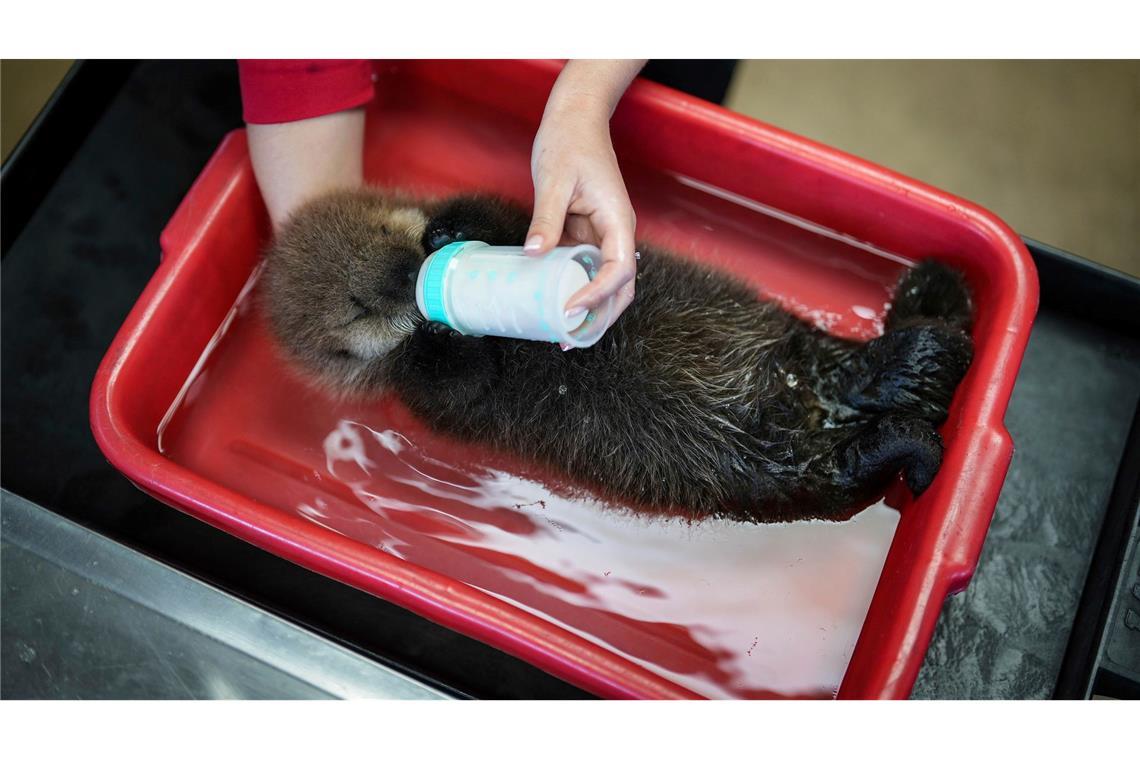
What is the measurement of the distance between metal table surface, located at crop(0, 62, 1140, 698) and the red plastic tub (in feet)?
0.42

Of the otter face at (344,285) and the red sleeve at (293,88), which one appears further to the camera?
the red sleeve at (293,88)

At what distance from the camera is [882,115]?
1.71 metres

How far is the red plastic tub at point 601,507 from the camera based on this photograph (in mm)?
1059

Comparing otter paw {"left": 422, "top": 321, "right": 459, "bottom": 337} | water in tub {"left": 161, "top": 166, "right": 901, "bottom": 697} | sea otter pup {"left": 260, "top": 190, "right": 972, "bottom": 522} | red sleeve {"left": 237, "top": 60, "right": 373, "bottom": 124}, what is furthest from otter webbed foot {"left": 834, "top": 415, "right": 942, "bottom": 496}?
red sleeve {"left": 237, "top": 60, "right": 373, "bottom": 124}

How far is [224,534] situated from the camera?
1338 millimetres

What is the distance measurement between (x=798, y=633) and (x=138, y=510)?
40.4 inches

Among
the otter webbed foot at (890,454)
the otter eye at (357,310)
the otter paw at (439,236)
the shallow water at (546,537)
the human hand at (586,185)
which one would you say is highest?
the human hand at (586,185)

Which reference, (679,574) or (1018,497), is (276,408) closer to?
(679,574)

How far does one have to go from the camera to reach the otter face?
3.64ft

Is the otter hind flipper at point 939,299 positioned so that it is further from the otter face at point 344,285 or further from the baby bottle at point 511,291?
the otter face at point 344,285

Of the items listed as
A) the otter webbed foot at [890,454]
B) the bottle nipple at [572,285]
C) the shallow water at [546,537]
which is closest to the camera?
the bottle nipple at [572,285]

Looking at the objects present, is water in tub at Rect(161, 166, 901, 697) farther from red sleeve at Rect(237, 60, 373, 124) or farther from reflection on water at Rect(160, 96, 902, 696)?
red sleeve at Rect(237, 60, 373, 124)

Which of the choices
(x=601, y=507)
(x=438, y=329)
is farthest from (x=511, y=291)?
(x=601, y=507)

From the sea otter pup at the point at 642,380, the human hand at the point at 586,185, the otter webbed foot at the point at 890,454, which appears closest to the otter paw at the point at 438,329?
the sea otter pup at the point at 642,380
